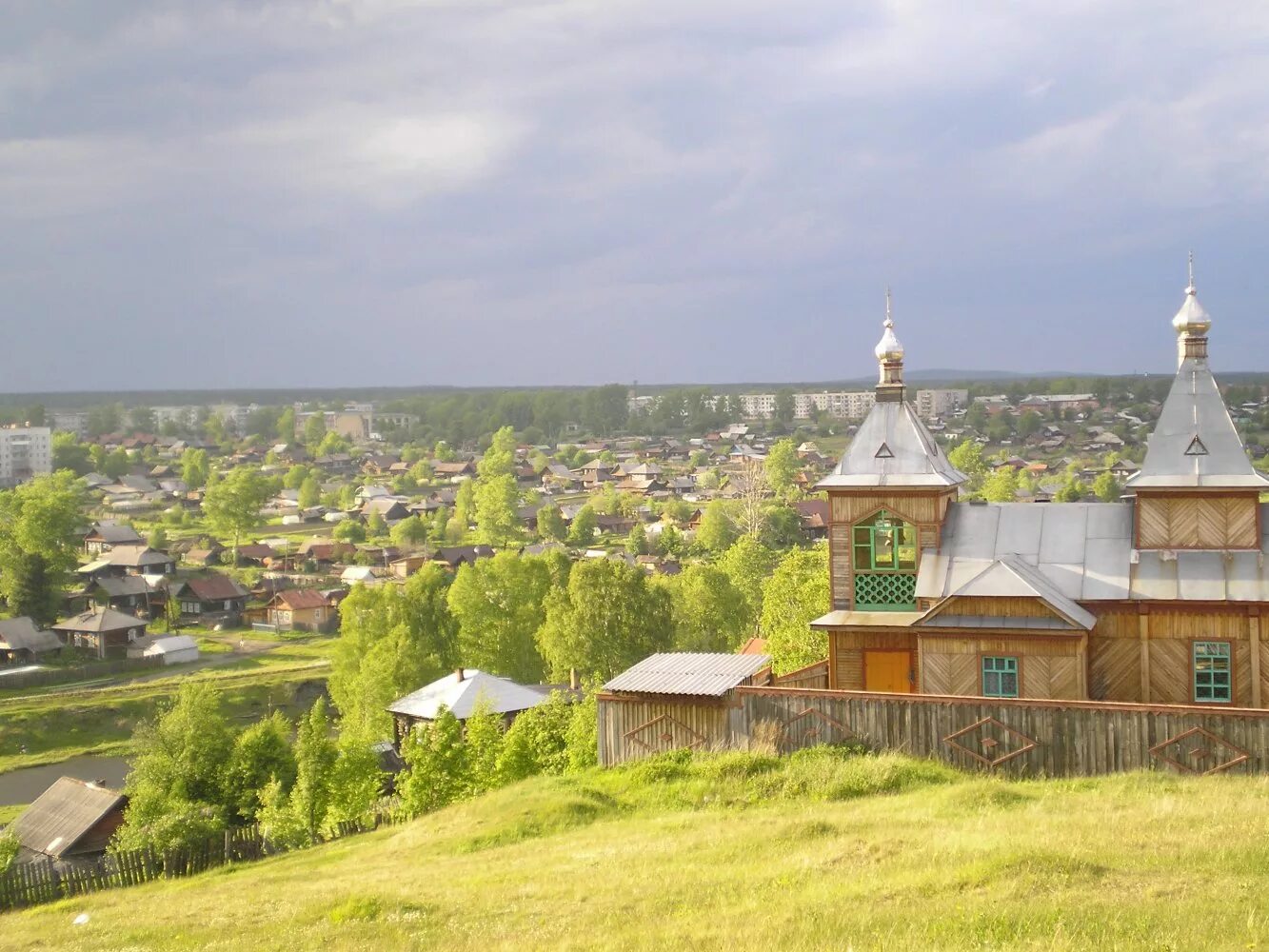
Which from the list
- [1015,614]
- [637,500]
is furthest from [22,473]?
[1015,614]

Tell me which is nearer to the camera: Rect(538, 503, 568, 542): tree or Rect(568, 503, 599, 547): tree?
Rect(568, 503, 599, 547): tree

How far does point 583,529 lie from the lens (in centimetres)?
10312

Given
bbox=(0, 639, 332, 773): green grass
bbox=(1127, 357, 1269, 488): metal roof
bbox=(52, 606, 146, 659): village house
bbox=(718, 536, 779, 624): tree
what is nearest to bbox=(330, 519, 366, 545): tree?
bbox=(52, 606, 146, 659): village house

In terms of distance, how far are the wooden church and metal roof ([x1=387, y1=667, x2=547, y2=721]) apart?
1933 cm

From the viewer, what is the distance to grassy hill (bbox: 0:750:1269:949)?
1140cm

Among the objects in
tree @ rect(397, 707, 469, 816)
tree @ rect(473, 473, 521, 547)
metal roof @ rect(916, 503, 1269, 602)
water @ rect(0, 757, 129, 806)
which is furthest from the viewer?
tree @ rect(473, 473, 521, 547)

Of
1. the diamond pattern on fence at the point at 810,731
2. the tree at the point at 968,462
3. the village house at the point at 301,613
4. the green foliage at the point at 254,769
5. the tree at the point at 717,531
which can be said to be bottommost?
the village house at the point at 301,613

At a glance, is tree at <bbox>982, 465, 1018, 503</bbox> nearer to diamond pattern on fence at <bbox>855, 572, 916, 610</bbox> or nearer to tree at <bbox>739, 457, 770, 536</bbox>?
tree at <bbox>739, 457, 770, 536</bbox>

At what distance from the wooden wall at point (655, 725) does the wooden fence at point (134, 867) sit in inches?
331

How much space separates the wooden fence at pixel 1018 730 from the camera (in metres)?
18.8

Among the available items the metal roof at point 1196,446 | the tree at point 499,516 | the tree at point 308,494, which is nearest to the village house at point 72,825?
the metal roof at point 1196,446

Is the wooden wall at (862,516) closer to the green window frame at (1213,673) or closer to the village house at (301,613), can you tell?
the green window frame at (1213,673)

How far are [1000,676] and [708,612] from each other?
3212 cm

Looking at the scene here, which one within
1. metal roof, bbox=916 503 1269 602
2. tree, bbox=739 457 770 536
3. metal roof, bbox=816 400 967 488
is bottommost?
tree, bbox=739 457 770 536
